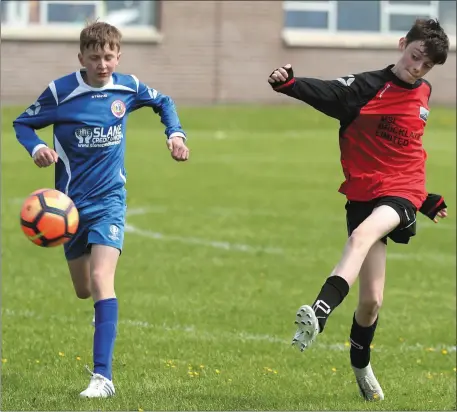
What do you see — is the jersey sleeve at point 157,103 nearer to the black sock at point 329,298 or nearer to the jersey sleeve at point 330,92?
the jersey sleeve at point 330,92

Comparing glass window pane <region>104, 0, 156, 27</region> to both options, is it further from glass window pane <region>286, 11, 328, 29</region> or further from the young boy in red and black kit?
the young boy in red and black kit

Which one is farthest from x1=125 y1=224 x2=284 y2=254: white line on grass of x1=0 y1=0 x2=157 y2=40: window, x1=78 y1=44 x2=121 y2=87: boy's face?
x1=0 y1=0 x2=157 y2=40: window

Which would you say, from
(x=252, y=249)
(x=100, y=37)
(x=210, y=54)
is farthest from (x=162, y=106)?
(x=210, y=54)

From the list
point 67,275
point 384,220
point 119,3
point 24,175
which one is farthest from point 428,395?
point 119,3

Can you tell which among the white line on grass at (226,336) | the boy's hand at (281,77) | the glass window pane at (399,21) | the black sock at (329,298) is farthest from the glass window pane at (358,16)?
the black sock at (329,298)

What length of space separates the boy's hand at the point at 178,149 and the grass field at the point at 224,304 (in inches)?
57.4

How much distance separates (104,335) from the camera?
722cm

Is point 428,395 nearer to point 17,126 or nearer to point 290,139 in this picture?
point 17,126

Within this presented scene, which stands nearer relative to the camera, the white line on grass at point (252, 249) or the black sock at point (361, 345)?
the black sock at point (361, 345)

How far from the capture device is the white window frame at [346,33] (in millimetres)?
36375

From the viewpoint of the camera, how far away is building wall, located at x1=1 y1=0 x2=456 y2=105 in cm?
3484

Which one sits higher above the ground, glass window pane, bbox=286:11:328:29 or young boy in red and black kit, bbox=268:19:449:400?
young boy in red and black kit, bbox=268:19:449:400

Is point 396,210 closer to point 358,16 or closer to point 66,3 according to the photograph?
point 66,3

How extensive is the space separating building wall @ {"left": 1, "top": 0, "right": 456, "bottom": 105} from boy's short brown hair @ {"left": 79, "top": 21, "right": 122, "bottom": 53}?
27.5 metres
